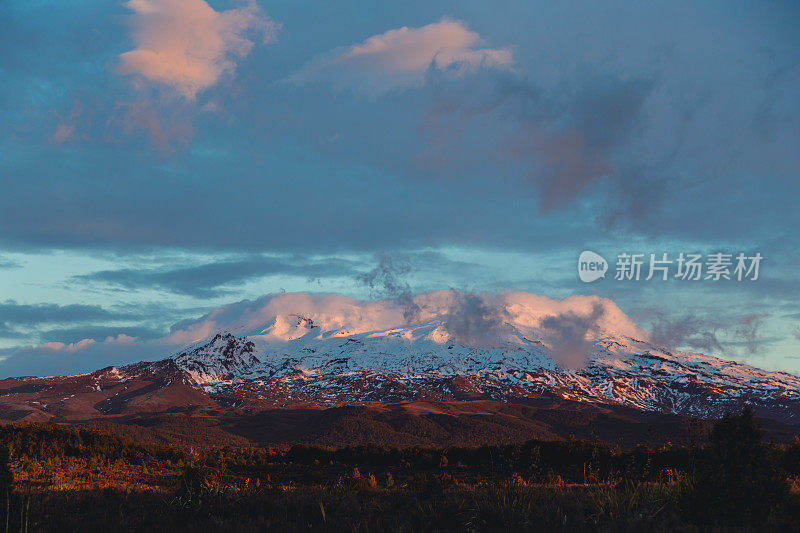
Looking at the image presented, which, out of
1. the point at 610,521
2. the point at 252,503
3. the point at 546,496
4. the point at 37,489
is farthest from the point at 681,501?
the point at 37,489

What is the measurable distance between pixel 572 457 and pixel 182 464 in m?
29.2

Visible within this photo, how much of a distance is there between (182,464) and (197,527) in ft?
96.9

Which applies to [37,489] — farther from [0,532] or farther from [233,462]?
[233,462]

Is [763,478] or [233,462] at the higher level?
[763,478]

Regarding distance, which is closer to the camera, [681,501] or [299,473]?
[681,501]

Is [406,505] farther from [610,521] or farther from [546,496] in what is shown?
[610,521]

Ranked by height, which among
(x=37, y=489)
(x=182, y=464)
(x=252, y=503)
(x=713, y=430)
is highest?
(x=713, y=430)

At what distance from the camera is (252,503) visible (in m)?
18.8

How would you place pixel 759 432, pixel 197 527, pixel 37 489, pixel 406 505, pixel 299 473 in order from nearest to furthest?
pixel 759 432
pixel 197 527
pixel 406 505
pixel 37 489
pixel 299 473

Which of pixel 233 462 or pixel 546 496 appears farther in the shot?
pixel 233 462

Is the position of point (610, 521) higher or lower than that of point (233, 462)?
higher

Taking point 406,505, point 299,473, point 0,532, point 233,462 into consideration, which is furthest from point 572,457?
point 0,532

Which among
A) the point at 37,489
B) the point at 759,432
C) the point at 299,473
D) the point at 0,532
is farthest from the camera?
the point at 299,473

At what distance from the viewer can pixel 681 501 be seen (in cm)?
1499
